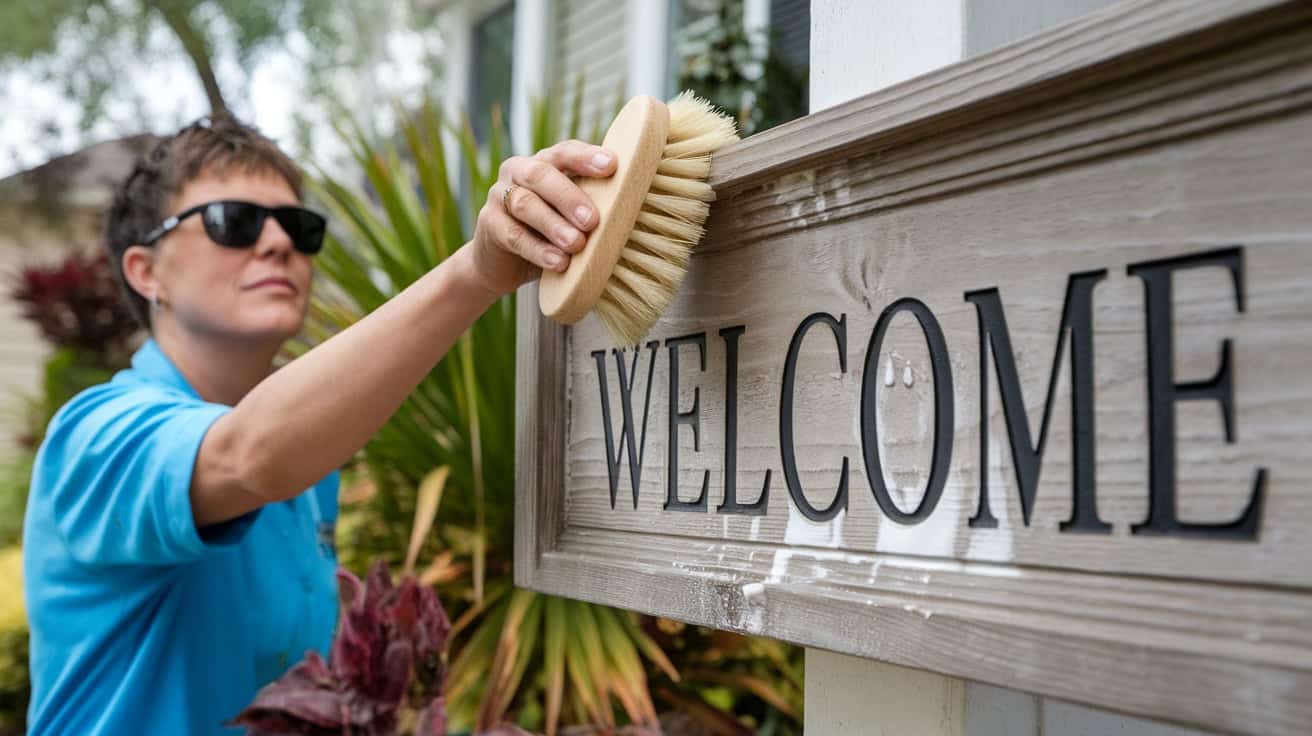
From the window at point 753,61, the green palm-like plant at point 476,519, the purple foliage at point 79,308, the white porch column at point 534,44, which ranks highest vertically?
the white porch column at point 534,44

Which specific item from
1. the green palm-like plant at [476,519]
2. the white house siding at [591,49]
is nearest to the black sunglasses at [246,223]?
the green palm-like plant at [476,519]

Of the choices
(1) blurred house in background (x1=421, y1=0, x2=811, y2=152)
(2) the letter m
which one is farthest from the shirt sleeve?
(1) blurred house in background (x1=421, y1=0, x2=811, y2=152)

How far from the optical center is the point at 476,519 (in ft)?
9.61

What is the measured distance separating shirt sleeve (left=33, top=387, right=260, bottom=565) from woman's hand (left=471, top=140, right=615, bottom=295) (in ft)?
1.80

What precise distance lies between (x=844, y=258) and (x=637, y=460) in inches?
14.3

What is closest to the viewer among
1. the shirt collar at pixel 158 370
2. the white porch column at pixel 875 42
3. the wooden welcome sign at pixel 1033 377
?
the wooden welcome sign at pixel 1033 377

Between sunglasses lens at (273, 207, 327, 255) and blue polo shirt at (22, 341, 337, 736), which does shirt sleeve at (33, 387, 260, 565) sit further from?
sunglasses lens at (273, 207, 327, 255)

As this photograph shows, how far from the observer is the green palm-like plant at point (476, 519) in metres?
2.56

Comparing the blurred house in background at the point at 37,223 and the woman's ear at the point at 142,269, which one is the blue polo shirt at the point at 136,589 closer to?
the woman's ear at the point at 142,269

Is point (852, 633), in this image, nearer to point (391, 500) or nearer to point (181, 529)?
point (181, 529)

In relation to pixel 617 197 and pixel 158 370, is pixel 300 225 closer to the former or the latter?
pixel 158 370

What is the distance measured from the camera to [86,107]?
37.9 ft

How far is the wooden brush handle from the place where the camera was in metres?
0.97

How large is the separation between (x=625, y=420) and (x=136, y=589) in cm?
86
